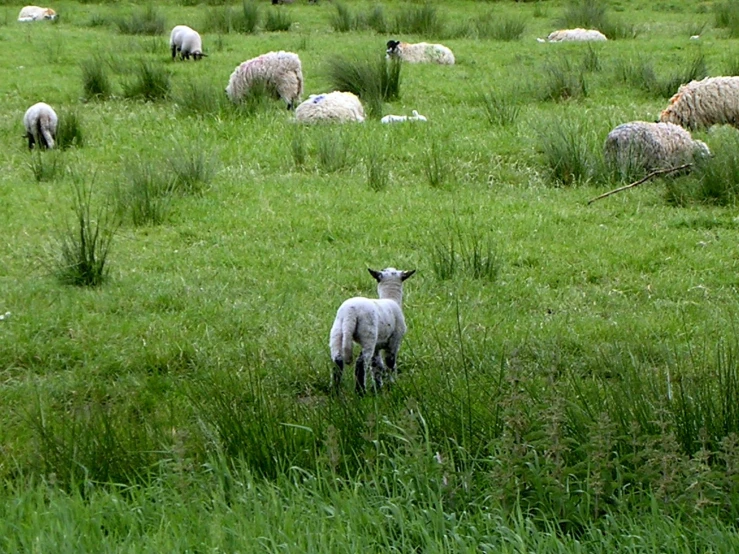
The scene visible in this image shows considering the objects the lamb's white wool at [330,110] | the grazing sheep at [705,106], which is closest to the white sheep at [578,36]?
the grazing sheep at [705,106]

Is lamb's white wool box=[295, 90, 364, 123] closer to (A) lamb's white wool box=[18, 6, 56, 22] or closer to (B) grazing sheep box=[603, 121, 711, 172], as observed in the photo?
(B) grazing sheep box=[603, 121, 711, 172]

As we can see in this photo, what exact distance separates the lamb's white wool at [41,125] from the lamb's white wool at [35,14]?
12.2 metres

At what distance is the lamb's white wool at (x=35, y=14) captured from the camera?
22.1 m

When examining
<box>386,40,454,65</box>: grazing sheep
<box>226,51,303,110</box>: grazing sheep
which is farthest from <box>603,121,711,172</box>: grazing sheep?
<box>386,40,454,65</box>: grazing sheep

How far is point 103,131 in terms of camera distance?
11305mm

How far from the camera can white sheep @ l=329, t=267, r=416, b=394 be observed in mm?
4668

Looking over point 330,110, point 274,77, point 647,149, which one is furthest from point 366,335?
point 274,77

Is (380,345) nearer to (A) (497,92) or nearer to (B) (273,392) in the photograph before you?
(B) (273,392)

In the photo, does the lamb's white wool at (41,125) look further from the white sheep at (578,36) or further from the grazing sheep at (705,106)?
the white sheep at (578,36)

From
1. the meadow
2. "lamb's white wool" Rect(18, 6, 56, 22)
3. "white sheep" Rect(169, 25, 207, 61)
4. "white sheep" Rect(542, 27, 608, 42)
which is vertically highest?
"lamb's white wool" Rect(18, 6, 56, 22)

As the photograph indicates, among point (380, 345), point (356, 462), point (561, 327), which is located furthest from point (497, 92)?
point (356, 462)

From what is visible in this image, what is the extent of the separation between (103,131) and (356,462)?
802 centimetres

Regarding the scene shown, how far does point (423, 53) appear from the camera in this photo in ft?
52.9

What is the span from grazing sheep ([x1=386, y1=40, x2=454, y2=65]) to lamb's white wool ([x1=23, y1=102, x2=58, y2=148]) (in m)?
6.41
